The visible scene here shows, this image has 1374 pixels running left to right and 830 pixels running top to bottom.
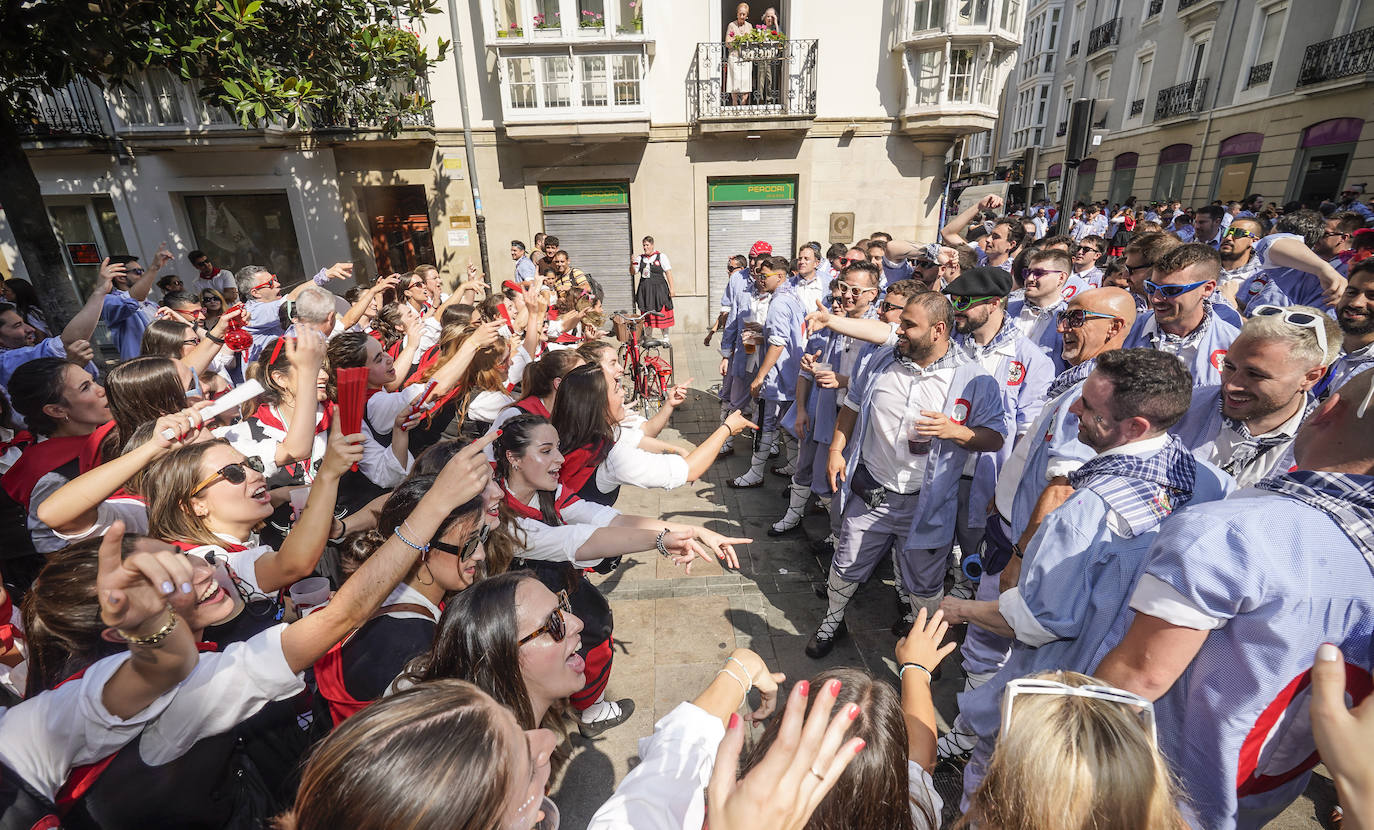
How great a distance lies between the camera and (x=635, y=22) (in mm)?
12156

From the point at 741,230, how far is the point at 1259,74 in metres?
17.5

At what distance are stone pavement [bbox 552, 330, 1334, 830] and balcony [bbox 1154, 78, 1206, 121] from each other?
957 inches

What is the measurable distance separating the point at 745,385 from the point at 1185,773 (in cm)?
537

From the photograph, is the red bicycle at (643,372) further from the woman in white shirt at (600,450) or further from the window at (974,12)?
the window at (974,12)

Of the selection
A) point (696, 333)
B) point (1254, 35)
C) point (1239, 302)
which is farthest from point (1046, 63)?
point (1239, 302)

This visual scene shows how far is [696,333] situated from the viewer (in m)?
13.9

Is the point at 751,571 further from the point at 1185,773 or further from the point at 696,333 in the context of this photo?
the point at 696,333

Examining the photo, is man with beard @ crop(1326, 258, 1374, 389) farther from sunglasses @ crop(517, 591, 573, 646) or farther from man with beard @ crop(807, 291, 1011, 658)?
sunglasses @ crop(517, 591, 573, 646)

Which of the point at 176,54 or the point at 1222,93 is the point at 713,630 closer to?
the point at 176,54

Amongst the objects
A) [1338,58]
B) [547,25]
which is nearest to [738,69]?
[547,25]

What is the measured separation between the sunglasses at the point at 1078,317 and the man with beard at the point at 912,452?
0.62 meters

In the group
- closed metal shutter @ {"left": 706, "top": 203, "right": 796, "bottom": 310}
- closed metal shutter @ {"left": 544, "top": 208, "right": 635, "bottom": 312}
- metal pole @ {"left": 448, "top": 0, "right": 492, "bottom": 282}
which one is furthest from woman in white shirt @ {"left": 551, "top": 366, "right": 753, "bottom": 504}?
metal pole @ {"left": 448, "top": 0, "right": 492, "bottom": 282}

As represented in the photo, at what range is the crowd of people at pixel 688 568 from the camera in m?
1.28

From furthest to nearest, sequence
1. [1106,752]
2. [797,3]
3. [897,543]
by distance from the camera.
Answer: [797,3]
[897,543]
[1106,752]
